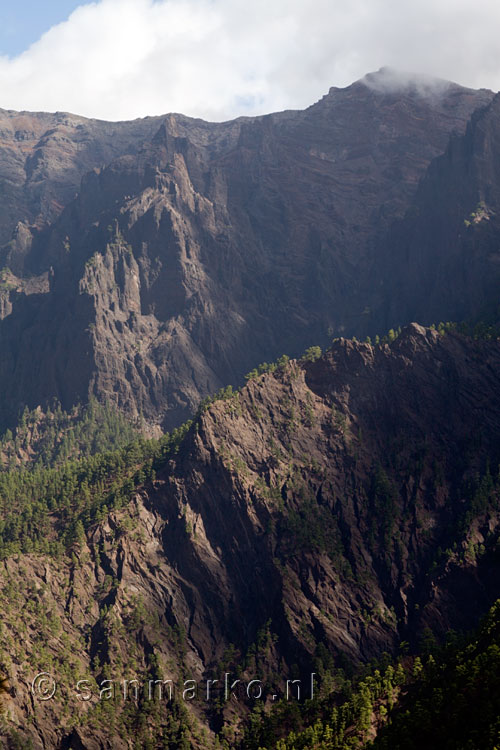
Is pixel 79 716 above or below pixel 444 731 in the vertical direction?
above

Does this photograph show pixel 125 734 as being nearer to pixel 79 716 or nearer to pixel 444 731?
pixel 79 716

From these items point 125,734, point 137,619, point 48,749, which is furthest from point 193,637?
point 48,749

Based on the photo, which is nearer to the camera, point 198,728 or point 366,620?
point 198,728

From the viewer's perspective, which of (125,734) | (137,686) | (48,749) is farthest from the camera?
(137,686)

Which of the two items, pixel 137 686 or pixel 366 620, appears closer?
pixel 137 686

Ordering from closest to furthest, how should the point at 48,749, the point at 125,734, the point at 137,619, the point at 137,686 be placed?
1. the point at 48,749
2. the point at 125,734
3. the point at 137,686
4. the point at 137,619

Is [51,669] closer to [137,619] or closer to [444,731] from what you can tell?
[137,619]

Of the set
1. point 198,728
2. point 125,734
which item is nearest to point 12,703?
point 125,734

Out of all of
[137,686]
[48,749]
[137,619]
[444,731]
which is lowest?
[444,731]

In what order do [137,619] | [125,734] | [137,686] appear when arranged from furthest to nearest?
[137,619] < [137,686] < [125,734]
